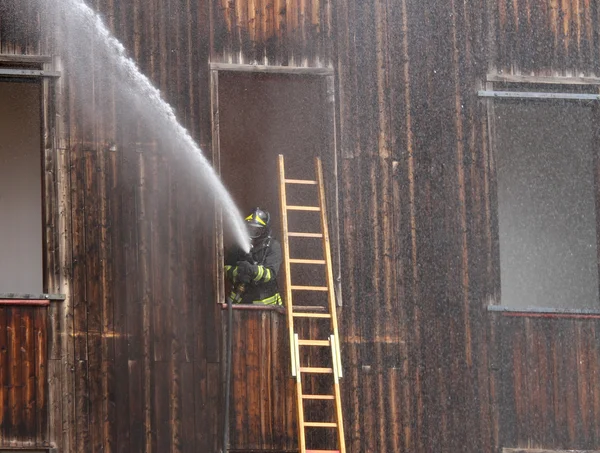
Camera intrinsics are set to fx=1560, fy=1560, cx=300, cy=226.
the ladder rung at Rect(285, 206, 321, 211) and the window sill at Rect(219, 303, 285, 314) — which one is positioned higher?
the ladder rung at Rect(285, 206, 321, 211)

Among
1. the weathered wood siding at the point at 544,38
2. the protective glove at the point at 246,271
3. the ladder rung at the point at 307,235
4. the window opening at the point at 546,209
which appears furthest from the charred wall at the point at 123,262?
the window opening at the point at 546,209

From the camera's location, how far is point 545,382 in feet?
51.4

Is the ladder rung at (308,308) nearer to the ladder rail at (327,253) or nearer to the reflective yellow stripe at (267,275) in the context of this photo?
the ladder rail at (327,253)

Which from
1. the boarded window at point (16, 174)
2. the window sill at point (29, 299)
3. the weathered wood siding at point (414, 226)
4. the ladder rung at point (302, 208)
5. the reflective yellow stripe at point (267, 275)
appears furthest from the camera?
the boarded window at point (16, 174)

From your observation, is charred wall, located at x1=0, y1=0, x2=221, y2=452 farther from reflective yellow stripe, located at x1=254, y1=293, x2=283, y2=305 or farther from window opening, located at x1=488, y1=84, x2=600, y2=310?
window opening, located at x1=488, y1=84, x2=600, y2=310

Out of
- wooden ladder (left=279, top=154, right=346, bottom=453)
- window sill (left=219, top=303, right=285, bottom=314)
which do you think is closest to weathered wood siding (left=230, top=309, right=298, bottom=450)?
window sill (left=219, top=303, right=285, bottom=314)

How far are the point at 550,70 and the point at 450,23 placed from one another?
116 cm

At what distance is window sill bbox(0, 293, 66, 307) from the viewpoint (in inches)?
569

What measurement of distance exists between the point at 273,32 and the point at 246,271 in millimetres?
2393

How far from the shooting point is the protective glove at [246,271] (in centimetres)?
1532

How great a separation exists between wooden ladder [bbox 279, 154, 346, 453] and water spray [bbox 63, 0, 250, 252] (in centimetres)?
78

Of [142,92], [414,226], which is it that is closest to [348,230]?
[414,226]

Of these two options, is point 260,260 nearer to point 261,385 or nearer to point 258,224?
point 258,224

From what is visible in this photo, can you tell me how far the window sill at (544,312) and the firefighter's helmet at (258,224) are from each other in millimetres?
2401
